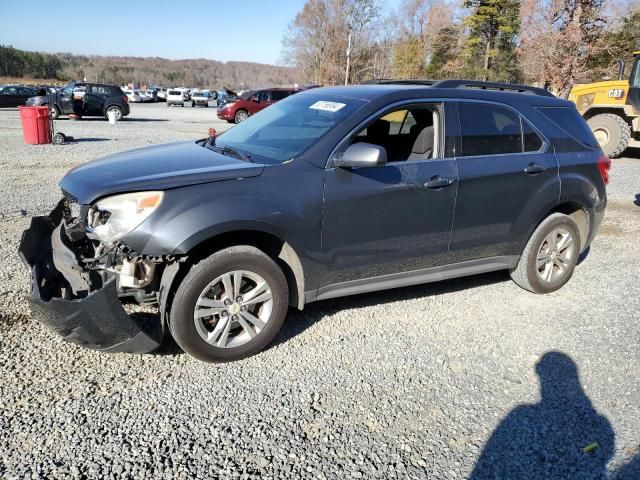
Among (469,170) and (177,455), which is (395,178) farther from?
(177,455)

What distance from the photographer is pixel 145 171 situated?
3.33 meters

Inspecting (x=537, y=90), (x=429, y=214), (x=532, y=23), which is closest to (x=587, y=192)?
(x=537, y=90)

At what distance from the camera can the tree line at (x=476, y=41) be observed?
1217 inches

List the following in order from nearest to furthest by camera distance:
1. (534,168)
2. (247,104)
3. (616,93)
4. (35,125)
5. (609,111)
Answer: (534,168)
(35,125)
(616,93)
(609,111)
(247,104)

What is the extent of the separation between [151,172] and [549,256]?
11.8 feet

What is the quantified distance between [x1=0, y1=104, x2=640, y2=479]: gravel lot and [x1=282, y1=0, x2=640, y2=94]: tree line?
104 ft

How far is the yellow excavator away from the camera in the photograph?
1327 cm

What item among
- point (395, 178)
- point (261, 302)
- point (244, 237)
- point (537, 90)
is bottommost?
point (261, 302)

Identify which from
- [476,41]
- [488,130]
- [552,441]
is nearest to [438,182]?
[488,130]

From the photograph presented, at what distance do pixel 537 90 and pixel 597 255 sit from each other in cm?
243

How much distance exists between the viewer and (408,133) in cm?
447

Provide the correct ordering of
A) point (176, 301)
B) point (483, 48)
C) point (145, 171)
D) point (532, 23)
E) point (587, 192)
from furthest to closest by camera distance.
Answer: point (483, 48)
point (532, 23)
point (587, 192)
point (145, 171)
point (176, 301)

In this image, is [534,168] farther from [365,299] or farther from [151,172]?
[151,172]

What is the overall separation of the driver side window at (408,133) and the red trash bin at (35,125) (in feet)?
39.2
